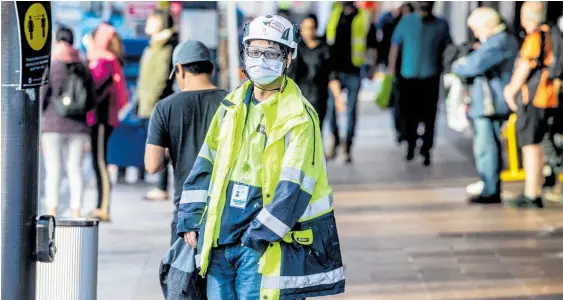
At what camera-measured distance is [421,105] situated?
16.0 metres

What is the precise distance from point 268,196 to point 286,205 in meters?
0.12

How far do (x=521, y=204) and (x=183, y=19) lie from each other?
4.93 meters

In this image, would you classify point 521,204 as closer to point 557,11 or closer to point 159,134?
point 557,11

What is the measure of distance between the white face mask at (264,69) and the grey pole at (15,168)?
47.4 inches

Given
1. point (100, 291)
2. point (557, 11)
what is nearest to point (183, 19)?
point (557, 11)

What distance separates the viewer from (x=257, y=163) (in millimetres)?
5422

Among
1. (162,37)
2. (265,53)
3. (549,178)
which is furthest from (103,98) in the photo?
(265,53)

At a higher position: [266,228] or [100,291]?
[266,228]

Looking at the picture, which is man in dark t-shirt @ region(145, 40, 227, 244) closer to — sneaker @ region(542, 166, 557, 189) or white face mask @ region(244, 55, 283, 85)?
white face mask @ region(244, 55, 283, 85)

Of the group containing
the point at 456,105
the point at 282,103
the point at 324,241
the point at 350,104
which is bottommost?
the point at 350,104

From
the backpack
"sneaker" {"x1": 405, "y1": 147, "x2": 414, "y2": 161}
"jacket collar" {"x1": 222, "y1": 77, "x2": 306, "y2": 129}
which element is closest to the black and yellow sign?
"jacket collar" {"x1": 222, "y1": 77, "x2": 306, "y2": 129}

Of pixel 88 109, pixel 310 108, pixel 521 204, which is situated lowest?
pixel 521 204

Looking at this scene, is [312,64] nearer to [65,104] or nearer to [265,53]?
[65,104]

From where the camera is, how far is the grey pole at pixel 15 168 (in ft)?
20.1
